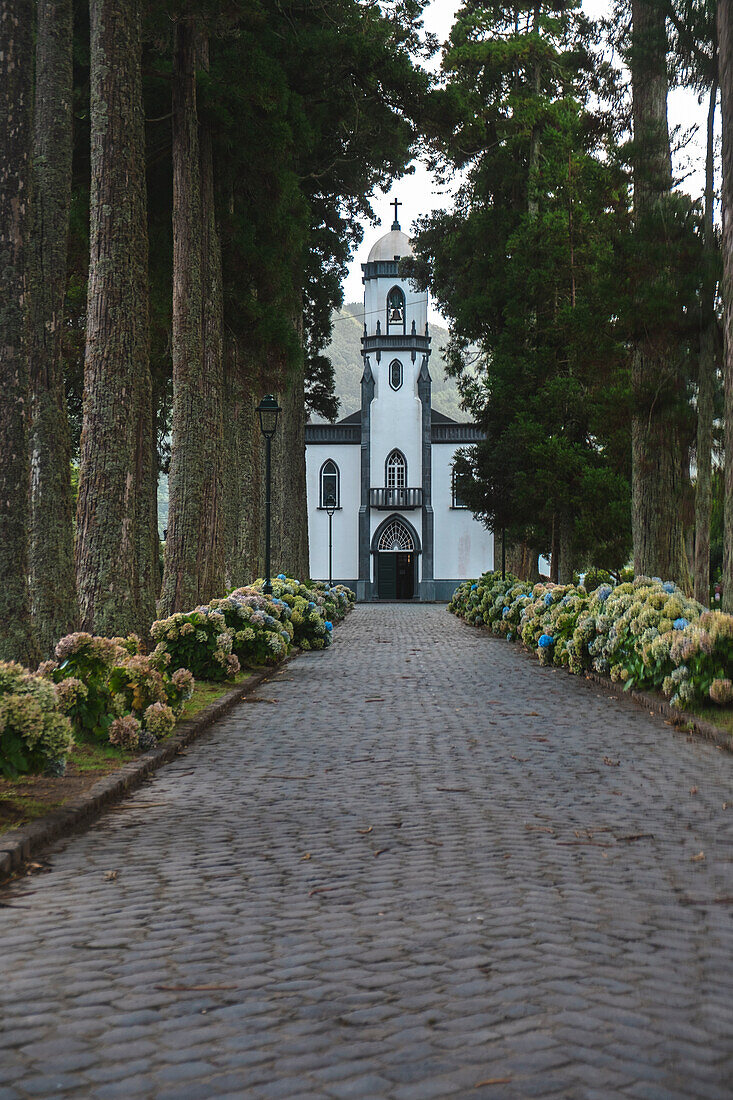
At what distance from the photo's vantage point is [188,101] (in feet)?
50.4

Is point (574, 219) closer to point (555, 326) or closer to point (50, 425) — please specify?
point (555, 326)

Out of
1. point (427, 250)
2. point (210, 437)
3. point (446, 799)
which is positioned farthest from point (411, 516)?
point (446, 799)

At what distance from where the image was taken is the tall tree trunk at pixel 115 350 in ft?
36.8

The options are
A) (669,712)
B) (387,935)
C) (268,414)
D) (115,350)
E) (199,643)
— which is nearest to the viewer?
(387,935)

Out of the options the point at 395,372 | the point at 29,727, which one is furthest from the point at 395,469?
the point at 29,727

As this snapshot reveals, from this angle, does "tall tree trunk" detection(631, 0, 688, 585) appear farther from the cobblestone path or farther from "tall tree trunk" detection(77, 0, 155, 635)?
the cobblestone path

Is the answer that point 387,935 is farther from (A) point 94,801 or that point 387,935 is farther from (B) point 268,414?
(B) point 268,414

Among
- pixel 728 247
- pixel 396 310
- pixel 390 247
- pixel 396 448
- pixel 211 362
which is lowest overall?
pixel 211 362

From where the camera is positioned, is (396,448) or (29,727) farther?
(396,448)

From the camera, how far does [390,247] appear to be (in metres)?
61.8

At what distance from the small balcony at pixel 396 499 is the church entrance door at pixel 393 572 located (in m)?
2.50

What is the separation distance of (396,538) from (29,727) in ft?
176

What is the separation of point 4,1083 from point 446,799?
13.7ft

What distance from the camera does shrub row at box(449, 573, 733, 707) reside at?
34.1ft
